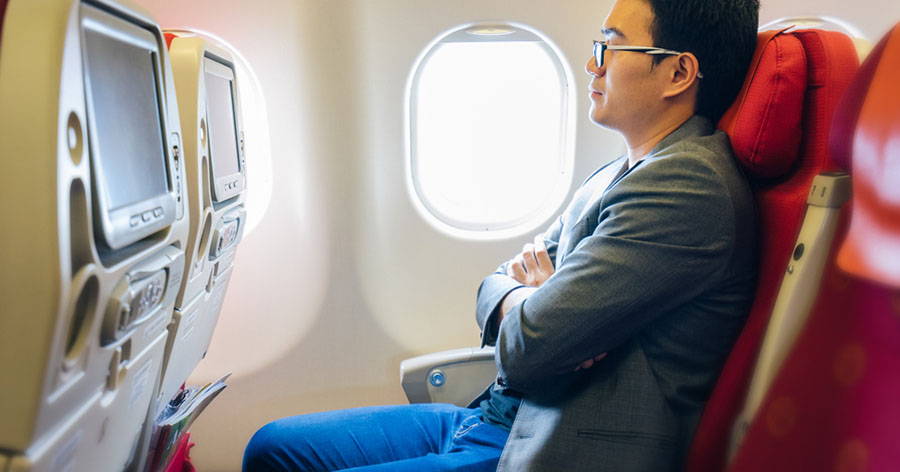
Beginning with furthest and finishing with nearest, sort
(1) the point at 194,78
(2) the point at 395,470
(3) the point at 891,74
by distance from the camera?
(2) the point at 395,470, (1) the point at 194,78, (3) the point at 891,74

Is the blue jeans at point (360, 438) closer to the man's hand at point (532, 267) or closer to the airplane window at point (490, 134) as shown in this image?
the man's hand at point (532, 267)

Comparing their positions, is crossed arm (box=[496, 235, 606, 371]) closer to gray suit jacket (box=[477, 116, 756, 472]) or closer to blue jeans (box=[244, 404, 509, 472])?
gray suit jacket (box=[477, 116, 756, 472])

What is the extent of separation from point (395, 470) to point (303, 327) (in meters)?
1.10

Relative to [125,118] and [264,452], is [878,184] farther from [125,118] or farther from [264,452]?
[264,452]

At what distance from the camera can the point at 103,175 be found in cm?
81

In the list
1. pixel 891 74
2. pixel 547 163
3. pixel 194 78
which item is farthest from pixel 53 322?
pixel 547 163

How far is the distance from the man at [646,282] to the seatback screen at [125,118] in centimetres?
75

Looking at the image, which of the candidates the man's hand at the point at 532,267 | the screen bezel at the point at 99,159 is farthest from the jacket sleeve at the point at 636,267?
the screen bezel at the point at 99,159

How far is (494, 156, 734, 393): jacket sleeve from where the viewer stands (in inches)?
46.4

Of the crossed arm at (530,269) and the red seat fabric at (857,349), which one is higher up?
the red seat fabric at (857,349)

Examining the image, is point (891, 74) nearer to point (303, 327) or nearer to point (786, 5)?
point (786, 5)

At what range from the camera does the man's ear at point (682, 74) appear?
1380 mm

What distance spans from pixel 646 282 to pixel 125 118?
3.05 ft

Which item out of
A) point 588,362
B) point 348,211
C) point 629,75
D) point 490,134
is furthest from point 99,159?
point 490,134
